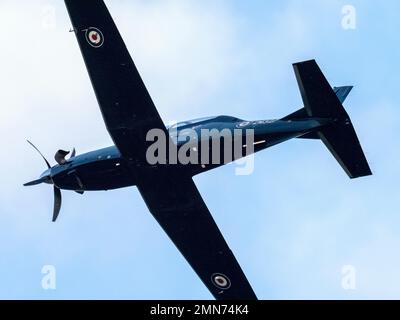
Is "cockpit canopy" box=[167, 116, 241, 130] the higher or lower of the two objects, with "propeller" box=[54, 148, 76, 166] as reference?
higher

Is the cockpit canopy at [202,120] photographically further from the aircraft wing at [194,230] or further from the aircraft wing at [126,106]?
the aircraft wing at [194,230]

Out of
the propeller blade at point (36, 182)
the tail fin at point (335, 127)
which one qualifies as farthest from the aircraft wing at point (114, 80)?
the tail fin at point (335, 127)

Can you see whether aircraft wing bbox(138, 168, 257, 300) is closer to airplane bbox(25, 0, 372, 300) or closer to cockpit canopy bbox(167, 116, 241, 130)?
airplane bbox(25, 0, 372, 300)

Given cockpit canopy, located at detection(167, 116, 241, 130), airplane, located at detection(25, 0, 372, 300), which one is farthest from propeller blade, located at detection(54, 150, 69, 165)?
Result: cockpit canopy, located at detection(167, 116, 241, 130)

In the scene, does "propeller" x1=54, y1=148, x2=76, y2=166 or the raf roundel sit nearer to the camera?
the raf roundel

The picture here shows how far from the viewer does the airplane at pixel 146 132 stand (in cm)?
2827

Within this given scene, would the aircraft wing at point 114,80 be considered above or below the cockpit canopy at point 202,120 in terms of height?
above

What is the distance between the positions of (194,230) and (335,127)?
248 inches

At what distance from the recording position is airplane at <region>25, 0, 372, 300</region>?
28.3 metres

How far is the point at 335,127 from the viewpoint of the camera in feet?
96.7

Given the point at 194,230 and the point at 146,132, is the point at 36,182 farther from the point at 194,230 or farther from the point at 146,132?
the point at 194,230

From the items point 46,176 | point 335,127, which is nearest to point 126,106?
point 46,176
